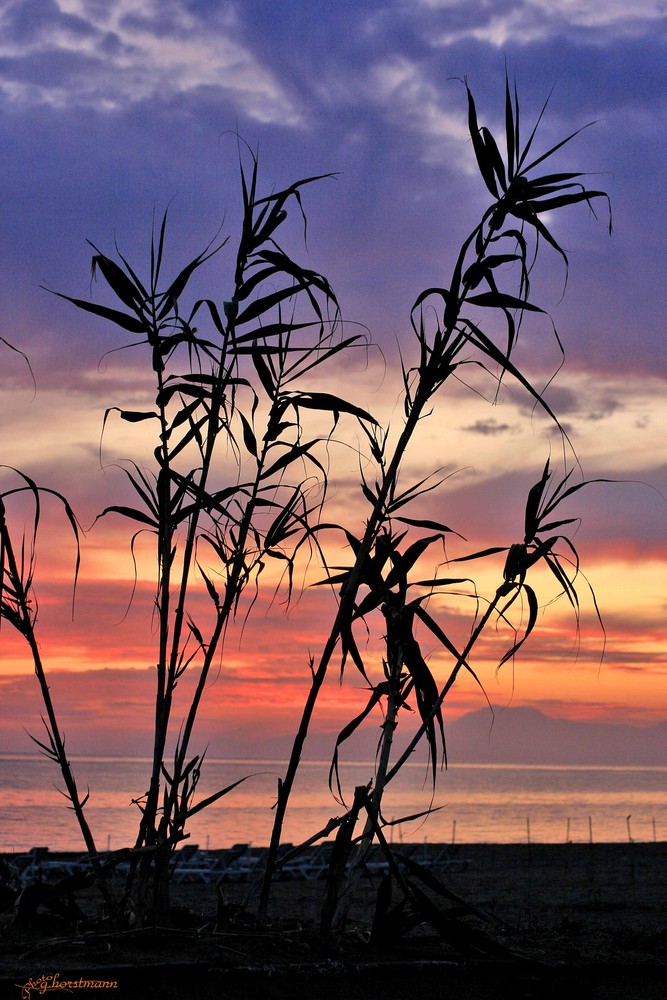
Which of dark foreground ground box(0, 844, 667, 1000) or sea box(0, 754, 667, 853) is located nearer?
dark foreground ground box(0, 844, 667, 1000)

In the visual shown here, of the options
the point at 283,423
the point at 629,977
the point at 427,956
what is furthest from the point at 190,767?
the point at 629,977

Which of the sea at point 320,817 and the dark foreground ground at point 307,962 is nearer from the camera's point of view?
the dark foreground ground at point 307,962

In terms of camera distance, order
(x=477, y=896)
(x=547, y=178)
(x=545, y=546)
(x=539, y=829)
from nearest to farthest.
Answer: (x=547, y=178) → (x=545, y=546) → (x=477, y=896) → (x=539, y=829)

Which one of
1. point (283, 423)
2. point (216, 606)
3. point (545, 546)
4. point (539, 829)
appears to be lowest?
point (539, 829)

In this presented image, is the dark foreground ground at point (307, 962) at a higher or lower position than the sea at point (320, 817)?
higher

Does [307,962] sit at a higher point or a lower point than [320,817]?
higher

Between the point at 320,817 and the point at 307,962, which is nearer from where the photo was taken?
the point at 307,962

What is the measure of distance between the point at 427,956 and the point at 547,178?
11.4 feet

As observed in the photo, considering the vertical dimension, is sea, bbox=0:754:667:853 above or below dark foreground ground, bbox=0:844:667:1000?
below

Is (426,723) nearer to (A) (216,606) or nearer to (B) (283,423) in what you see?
(A) (216,606)

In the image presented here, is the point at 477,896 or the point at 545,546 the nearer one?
the point at 545,546

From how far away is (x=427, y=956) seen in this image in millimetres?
4121

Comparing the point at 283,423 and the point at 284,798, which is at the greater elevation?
the point at 283,423

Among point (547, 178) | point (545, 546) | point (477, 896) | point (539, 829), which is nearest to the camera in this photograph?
point (547, 178)
